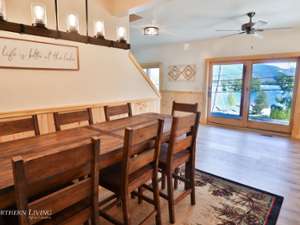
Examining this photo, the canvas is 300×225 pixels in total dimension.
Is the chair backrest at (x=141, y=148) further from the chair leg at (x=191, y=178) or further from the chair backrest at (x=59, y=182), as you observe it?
the chair leg at (x=191, y=178)

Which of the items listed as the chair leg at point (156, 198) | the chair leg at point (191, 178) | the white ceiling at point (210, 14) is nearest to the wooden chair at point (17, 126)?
the chair leg at point (156, 198)

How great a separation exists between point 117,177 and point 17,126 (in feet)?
3.16

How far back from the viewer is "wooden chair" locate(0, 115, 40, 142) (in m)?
1.64

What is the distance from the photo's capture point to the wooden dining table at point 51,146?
3.33ft

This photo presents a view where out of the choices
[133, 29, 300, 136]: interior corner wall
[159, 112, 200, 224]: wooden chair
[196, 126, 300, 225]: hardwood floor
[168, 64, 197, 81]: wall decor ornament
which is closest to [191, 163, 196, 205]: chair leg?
[159, 112, 200, 224]: wooden chair

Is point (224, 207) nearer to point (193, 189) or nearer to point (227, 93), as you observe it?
point (193, 189)

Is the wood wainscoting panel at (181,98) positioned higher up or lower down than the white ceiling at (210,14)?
lower down

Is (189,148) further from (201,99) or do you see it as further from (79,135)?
(201,99)

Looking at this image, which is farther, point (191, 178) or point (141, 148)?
point (191, 178)

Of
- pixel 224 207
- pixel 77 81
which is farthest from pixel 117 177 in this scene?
pixel 77 81

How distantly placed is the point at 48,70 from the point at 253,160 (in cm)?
333

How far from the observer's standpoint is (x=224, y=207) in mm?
2156

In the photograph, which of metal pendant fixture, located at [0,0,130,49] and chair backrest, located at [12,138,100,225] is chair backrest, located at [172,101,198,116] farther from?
chair backrest, located at [12,138,100,225]

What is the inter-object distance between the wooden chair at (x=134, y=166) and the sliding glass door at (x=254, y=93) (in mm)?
4473
